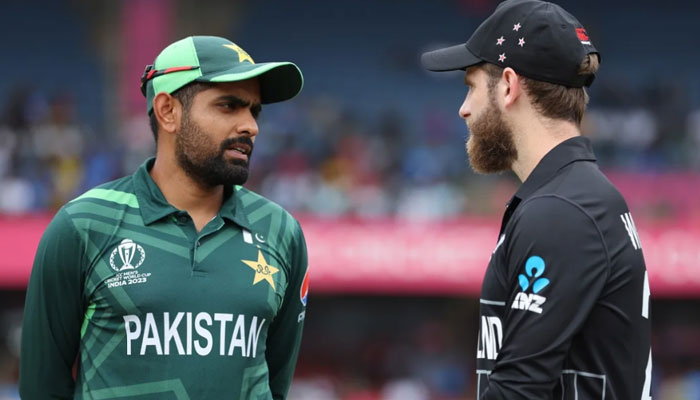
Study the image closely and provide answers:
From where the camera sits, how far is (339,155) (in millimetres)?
12445

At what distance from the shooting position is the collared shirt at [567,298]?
231cm

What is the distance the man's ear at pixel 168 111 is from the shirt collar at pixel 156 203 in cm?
16

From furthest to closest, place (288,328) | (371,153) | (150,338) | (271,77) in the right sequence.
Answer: (371,153)
(288,328)
(271,77)
(150,338)

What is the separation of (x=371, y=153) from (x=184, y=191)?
9.79 metres

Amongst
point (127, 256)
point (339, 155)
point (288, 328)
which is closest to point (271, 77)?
point (127, 256)

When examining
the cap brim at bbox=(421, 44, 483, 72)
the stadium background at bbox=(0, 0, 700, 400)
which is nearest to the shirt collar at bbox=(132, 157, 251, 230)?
the cap brim at bbox=(421, 44, 483, 72)

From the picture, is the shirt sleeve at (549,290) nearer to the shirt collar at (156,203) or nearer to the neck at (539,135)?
the neck at (539,135)

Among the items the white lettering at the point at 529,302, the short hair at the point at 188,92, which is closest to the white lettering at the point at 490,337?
the white lettering at the point at 529,302

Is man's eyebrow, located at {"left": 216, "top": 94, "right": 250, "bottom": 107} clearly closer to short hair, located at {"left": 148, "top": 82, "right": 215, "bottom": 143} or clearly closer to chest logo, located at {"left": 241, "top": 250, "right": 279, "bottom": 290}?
short hair, located at {"left": 148, "top": 82, "right": 215, "bottom": 143}

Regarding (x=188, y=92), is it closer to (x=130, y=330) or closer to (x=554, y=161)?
(x=130, y=330)

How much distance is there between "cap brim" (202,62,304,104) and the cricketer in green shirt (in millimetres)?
40

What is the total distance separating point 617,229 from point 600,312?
0.20 m

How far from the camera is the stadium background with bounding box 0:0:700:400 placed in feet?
36.8

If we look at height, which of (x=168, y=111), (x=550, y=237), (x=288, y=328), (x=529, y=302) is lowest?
(x=288, y=328)
